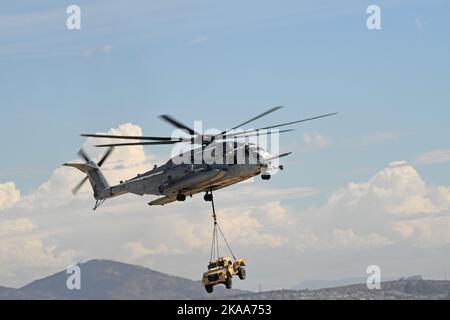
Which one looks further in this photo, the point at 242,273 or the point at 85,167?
the point at 85,167

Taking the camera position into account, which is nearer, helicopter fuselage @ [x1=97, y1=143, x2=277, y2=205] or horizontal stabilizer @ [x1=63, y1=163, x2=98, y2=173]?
helicopter fuselage @ [x1=97, y1=143, x2=277, y2=205]

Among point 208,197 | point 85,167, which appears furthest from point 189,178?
point 85,167

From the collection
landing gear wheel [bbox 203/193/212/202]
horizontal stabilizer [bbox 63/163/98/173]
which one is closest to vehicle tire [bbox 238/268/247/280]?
landing gear wheel [bbox 203/193/212/202]

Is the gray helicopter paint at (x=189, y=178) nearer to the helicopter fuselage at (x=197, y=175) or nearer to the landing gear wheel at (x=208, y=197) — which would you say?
the helicopter fuselage at (x=197, y=175)

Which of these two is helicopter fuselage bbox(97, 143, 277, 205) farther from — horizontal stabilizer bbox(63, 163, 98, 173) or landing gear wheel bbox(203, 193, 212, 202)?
horizontal stabilizer bbox(63, 163, 98, 173)

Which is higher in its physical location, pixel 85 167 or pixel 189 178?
pixel 85 167

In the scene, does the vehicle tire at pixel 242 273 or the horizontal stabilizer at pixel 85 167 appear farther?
the horizontal stabilizer at pixel 85 167

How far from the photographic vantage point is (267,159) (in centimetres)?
7519

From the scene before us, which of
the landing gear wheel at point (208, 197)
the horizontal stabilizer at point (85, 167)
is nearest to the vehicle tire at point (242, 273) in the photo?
the landing gear wheel at point (208, 197)

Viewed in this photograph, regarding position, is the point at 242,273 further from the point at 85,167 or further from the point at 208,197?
the point at 85,167
